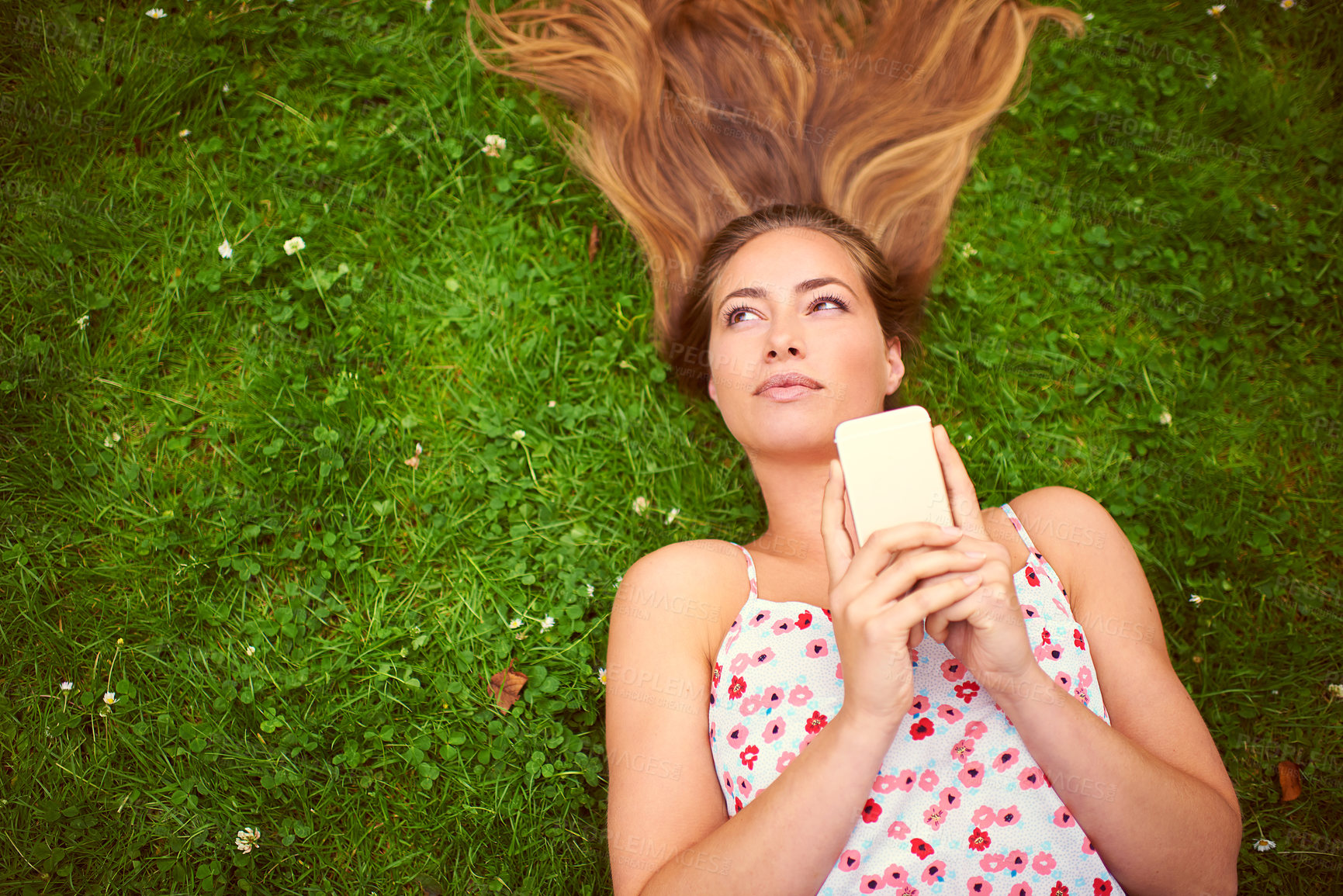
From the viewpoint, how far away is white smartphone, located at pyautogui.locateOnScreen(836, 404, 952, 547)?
7.37 ft

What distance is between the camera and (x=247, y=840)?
329 cm

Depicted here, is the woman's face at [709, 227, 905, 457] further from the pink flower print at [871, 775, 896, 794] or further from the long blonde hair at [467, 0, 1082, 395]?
the pink flower print at [871, 775, 896, 794]

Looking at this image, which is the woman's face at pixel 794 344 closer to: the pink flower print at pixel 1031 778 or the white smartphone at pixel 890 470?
the white smartphone at pixel 890 470

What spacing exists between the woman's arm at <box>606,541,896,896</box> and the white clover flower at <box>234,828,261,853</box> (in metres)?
1.69

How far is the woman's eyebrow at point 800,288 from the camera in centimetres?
305

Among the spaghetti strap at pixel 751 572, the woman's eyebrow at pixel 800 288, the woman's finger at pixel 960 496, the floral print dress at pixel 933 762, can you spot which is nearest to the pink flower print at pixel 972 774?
the floral print dress at pixel 933 762

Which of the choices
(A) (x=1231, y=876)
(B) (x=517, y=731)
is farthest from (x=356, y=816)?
(A) (x=1231, y=876)

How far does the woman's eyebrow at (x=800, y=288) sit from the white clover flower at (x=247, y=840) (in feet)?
9.56

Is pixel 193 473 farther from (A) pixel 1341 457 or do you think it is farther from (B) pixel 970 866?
(A) pixel 1341 457

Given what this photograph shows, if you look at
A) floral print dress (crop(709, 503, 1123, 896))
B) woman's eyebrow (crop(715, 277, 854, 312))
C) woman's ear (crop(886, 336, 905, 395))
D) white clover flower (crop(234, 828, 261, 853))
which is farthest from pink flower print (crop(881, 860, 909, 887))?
→ white clover flower (crop(234, 828, 261, 853))

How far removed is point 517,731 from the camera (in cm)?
348

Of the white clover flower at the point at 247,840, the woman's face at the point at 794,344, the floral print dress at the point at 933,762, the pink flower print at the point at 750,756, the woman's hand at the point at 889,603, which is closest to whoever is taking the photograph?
the woman's hand at the point at 889,603

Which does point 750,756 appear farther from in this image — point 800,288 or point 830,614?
point 800,288

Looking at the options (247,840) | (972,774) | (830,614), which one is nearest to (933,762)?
(972,774)
